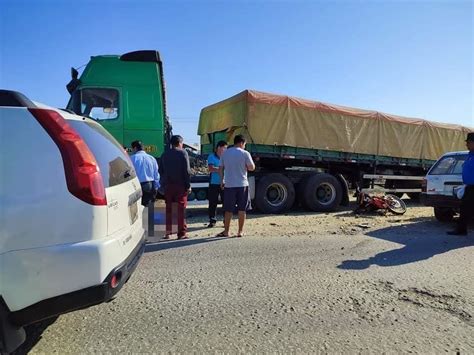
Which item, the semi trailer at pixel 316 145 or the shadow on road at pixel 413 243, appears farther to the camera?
the semi trailer at pixel 316 145

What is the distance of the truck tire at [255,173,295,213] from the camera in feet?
33.8

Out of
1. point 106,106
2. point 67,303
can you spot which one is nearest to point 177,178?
point 106,106

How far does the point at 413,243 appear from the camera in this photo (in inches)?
259

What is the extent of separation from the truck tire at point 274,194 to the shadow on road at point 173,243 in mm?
3580

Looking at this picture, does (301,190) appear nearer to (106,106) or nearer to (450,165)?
(450,165)

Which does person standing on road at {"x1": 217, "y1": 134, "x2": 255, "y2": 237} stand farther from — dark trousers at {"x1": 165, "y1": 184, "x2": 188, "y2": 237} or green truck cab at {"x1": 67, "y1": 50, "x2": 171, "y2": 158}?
green truck cab at {"x1": 67, "y1": 50, "x2": 171, "y2": 158}

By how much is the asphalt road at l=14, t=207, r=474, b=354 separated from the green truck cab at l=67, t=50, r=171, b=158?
125 inches

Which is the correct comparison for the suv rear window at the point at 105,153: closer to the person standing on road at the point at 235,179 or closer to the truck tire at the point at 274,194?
the person standing on road at the point at 235,179

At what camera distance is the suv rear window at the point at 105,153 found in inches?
109

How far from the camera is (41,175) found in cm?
241

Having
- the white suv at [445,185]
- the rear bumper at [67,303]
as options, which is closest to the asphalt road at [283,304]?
the rear bumper at [67,303]

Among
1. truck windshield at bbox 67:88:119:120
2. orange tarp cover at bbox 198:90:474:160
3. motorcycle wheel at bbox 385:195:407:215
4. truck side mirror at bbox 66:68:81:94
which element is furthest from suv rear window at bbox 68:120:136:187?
motorcycle wheel at bbox 385:195:407:215

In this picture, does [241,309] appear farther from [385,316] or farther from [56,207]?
[56,207]

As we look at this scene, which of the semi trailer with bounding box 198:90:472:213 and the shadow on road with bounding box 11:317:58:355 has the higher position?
the semi trailer with bounding box 198:90:472:213
